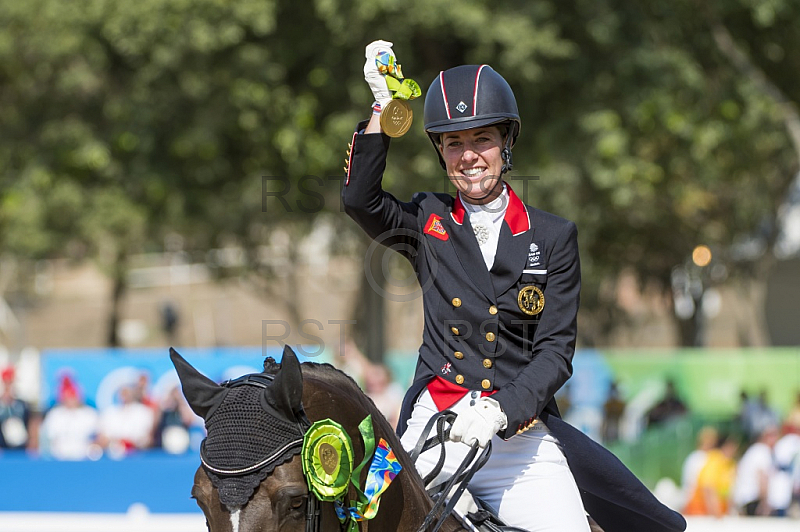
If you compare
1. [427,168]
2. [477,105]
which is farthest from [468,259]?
[427,168]

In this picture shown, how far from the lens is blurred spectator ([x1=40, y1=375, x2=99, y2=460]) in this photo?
13.4 metres

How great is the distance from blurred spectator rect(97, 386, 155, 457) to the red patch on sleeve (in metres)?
10.3

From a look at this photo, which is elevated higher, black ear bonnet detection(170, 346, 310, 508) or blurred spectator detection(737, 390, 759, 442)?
black ear bonnet detection(170, 346, 310, 508)

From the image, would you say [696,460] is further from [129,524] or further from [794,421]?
[129,524]

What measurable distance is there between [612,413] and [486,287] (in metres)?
10.5

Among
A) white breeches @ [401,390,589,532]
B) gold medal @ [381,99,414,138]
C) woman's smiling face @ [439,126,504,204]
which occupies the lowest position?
white breeches @ [401,390,589,532]

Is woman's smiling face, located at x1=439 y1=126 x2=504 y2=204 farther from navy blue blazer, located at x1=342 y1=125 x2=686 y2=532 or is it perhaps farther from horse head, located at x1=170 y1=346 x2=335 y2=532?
horse head, located at x1=170 y1=346 x2=335 y2=532

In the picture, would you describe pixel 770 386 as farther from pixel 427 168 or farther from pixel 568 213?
pixel 568 213

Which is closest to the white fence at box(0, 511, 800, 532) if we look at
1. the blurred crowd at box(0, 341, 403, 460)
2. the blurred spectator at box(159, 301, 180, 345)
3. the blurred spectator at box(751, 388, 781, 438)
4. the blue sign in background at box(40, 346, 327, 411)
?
the blurred spectator at box(751, 388, 781, 438)

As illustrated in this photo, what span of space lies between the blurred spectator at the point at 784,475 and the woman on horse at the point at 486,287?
8.56 m

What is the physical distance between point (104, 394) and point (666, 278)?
707 inches

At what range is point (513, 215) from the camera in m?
3.71

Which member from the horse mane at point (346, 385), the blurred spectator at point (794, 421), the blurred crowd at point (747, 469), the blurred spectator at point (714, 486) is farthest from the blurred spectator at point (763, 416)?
the horse mane at point (346, 385)

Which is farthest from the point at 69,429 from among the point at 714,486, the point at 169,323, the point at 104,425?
the point at 169,323
